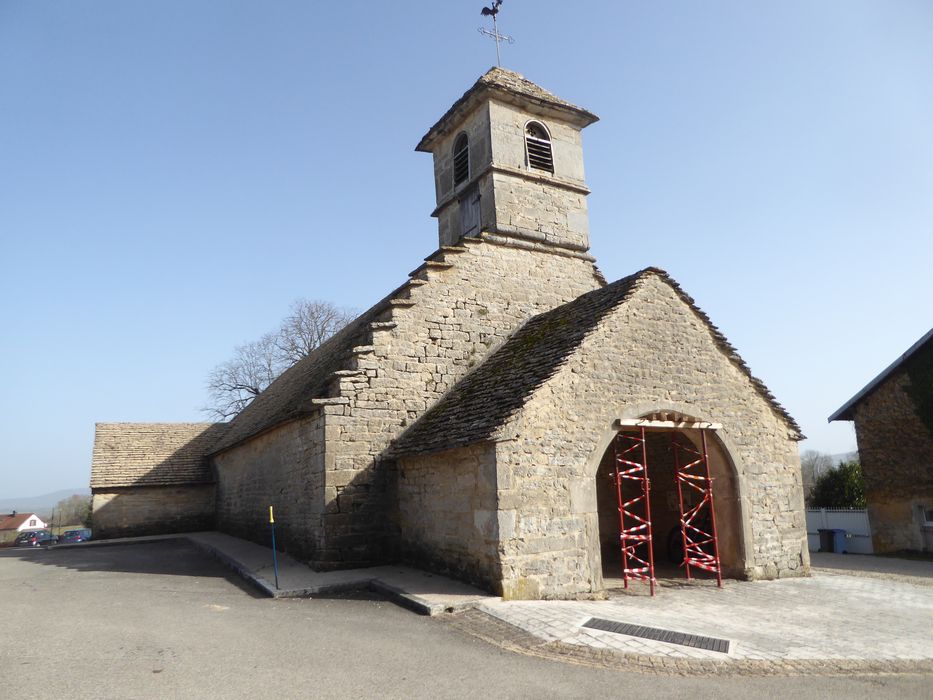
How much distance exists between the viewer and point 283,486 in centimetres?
1355

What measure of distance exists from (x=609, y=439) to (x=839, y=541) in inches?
504

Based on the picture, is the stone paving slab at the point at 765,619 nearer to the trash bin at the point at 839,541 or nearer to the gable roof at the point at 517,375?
the gable roof at the point at 517,375

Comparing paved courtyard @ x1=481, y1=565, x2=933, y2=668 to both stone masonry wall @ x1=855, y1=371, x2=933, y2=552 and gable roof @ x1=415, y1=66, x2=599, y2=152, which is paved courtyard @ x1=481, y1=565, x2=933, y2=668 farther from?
gable roof @ x1=415, y1=66, x2=599, y2=152

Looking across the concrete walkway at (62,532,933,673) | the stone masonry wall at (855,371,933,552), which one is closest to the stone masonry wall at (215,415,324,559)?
the concrete walkway at (62,532,933,673)

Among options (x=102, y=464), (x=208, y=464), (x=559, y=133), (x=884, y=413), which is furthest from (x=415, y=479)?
(x=102, y=464)

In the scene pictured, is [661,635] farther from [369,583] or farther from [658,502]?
[658,502]

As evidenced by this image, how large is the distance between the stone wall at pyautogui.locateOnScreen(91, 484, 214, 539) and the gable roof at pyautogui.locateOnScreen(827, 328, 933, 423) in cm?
2117

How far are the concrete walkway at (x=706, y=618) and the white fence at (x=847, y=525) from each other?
6.55 metres

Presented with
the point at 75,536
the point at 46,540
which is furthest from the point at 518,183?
the point at 46,540

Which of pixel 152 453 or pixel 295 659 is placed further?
pixel 152 453

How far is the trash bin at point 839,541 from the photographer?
1808cm

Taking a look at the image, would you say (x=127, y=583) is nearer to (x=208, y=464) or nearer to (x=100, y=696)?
(x=100, y=696)

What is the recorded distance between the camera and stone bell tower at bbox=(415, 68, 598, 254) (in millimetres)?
14773

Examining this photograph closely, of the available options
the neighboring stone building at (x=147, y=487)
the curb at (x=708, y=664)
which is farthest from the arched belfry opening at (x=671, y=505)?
the neighboring stone building at (x=147, y=487)
